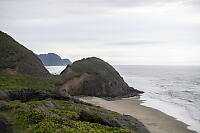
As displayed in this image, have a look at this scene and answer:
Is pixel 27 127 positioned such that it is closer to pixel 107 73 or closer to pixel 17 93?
pixel 17 93

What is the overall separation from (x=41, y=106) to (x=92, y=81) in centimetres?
3277

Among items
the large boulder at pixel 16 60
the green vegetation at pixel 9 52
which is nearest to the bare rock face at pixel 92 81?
the large boulder at pixel 16 60

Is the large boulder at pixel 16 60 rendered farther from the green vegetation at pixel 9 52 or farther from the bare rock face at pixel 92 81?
the bare rock face at pixel 92 81

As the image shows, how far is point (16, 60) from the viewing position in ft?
157

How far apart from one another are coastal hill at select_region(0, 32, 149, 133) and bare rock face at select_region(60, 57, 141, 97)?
32 cm

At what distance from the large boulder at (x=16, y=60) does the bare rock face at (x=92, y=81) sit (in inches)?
319

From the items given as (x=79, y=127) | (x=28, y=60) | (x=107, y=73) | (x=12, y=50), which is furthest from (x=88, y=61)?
(x=79, y=127)

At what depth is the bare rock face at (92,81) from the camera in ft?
170

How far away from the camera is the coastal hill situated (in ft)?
45.6

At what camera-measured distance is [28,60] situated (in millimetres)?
50938

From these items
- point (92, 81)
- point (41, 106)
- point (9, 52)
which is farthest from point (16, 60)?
point (41, 106)

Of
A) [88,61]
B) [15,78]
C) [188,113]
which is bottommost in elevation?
[188,113]

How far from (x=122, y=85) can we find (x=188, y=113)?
25.8 metres

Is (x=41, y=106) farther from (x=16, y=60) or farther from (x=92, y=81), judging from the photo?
(x=92, y=81)
